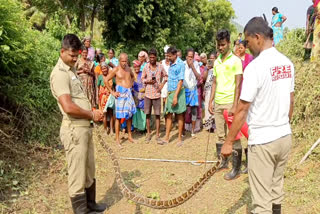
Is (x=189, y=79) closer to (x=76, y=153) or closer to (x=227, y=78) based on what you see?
(x=227, y=78)

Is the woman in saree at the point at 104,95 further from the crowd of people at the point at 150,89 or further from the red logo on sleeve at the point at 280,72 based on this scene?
the red logo on sleeve at the point at 280,72

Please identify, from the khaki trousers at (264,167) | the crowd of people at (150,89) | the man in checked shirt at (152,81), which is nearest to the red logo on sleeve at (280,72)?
the khaki trousers at (264,167)

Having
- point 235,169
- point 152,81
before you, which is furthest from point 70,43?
point 152,81

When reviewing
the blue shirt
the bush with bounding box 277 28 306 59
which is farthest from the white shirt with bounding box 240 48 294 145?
the bush with bounding box 277 28 306 59

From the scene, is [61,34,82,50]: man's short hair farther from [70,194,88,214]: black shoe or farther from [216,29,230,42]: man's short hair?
[216,29,230,42]: man's short hair

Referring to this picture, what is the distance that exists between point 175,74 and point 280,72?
14.1ft

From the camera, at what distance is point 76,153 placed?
11.5ft

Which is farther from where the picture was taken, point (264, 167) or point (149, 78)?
point (149, 78)

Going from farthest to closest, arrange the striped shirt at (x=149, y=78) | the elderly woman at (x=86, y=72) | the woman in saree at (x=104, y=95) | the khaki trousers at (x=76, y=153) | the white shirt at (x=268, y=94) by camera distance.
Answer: the woman in saree at (x=104, y=95), the elderly woman at (x=86, y=72), the striped shirt at (x=149, y=78), the khaki trousers at (x=76, y=153), the white shirt at (x=268, y=94)

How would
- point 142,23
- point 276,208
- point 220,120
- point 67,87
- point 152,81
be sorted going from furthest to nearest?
point 142,23 < point 152,81 < point 220,120 < point 67,87 < point 276,208

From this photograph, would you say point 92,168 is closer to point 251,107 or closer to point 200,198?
point 200,198

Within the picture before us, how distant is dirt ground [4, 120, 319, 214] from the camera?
418 centimetres

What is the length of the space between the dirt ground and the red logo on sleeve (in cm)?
212

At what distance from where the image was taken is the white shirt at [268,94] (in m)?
2.70
